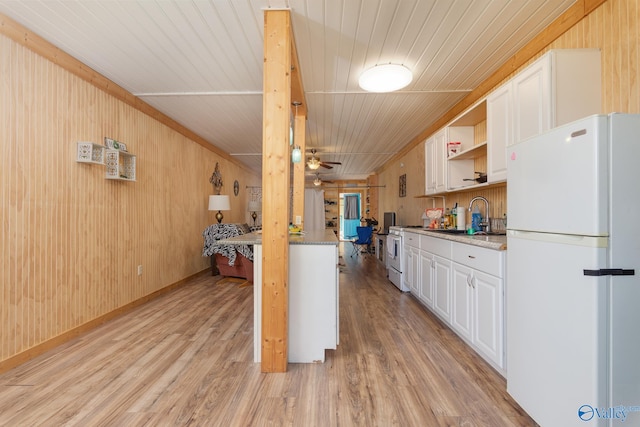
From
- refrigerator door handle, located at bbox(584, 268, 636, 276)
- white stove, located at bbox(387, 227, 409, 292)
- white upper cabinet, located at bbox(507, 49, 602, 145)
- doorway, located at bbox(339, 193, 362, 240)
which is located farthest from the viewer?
doorway, located at bbox(339, 193, 362, 240)

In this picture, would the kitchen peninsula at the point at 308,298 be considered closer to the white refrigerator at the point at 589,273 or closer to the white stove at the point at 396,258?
the white refrigerator at the point at 589,273

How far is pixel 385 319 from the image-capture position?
302 centimetres

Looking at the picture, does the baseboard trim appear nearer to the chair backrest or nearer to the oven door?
the oven door

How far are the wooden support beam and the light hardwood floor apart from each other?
0.25 metres

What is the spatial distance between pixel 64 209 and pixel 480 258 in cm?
344

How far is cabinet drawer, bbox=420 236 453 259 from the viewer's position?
→ 2725 millimetres

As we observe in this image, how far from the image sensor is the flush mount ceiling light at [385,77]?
2447 mm

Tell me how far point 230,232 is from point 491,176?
11.9 ft

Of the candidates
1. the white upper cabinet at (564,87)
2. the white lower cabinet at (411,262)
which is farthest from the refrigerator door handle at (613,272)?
the white lower cabinet at (411,262)

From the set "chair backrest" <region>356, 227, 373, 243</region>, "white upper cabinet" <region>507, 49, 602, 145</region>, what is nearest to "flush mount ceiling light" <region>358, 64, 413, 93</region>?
"white upper cabinet" <region>507, 49, 602, 145</region>

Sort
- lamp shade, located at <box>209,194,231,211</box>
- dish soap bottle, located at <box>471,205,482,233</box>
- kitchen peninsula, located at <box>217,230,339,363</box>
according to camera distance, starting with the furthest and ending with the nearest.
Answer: lamp shade, located at <box>209,194,231,211</box>
dish soap bottle, located at <box>471,205,482,233</box>
kitchen peninsula, located at <box>217,230,339,363</box>

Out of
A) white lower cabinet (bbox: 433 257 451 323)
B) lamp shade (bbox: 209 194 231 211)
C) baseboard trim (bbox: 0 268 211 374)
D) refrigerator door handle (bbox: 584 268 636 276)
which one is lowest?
baseboard trim (bbox: 0 268 211 374)

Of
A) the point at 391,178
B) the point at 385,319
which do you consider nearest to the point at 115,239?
Result: the point at 385,319

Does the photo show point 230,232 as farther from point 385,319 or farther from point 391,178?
point 391,178
